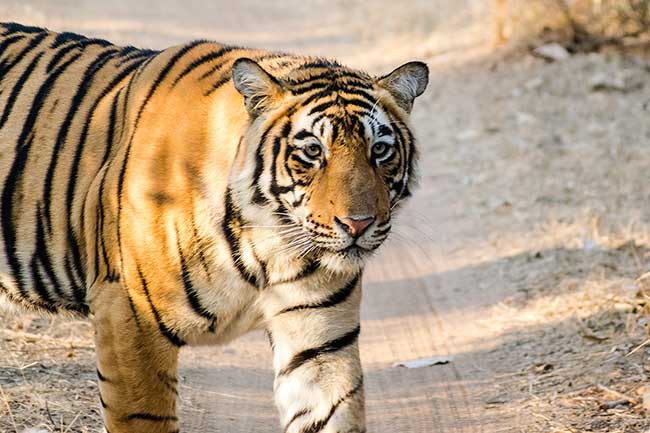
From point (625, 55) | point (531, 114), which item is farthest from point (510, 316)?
point (625, 55)

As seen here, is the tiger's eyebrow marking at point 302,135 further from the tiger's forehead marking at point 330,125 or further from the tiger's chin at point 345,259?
the tiger's chin at point 345,259

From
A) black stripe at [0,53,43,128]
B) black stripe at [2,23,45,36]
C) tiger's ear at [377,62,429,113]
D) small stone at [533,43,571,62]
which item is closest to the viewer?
tiger's ear at [377,62,429,113]

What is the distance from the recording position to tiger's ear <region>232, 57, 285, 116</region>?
2943 mm

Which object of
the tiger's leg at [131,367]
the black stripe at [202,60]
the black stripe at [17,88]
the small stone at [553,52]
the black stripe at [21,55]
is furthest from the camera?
the small stone at [553,52]

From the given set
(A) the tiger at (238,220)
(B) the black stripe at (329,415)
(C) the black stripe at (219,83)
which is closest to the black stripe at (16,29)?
(A) the tiger at (238,220)

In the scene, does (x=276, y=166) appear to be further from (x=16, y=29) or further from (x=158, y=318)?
(x=16, y=29)

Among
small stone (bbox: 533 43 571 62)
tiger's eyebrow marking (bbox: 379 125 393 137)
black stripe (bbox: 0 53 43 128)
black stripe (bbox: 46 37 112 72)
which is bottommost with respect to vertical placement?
small stone (bbox: 533 43 571 62)

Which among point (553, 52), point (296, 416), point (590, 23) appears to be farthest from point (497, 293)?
point (590, 23)

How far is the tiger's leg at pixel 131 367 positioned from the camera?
3.08 m

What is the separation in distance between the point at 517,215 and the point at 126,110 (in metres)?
3.26

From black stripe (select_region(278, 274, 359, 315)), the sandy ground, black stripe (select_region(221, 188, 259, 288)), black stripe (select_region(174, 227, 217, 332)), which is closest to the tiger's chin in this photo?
black stripe (select_region(278, 274, 359, 315))

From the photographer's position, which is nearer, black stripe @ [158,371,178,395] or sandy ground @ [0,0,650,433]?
black stripe @ [158,371,178,395]

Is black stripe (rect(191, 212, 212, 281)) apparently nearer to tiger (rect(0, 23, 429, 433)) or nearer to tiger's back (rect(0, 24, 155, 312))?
tiger (rect(0, 23, 429, 433))

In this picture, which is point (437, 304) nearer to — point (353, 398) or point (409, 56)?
point (353, 398)
